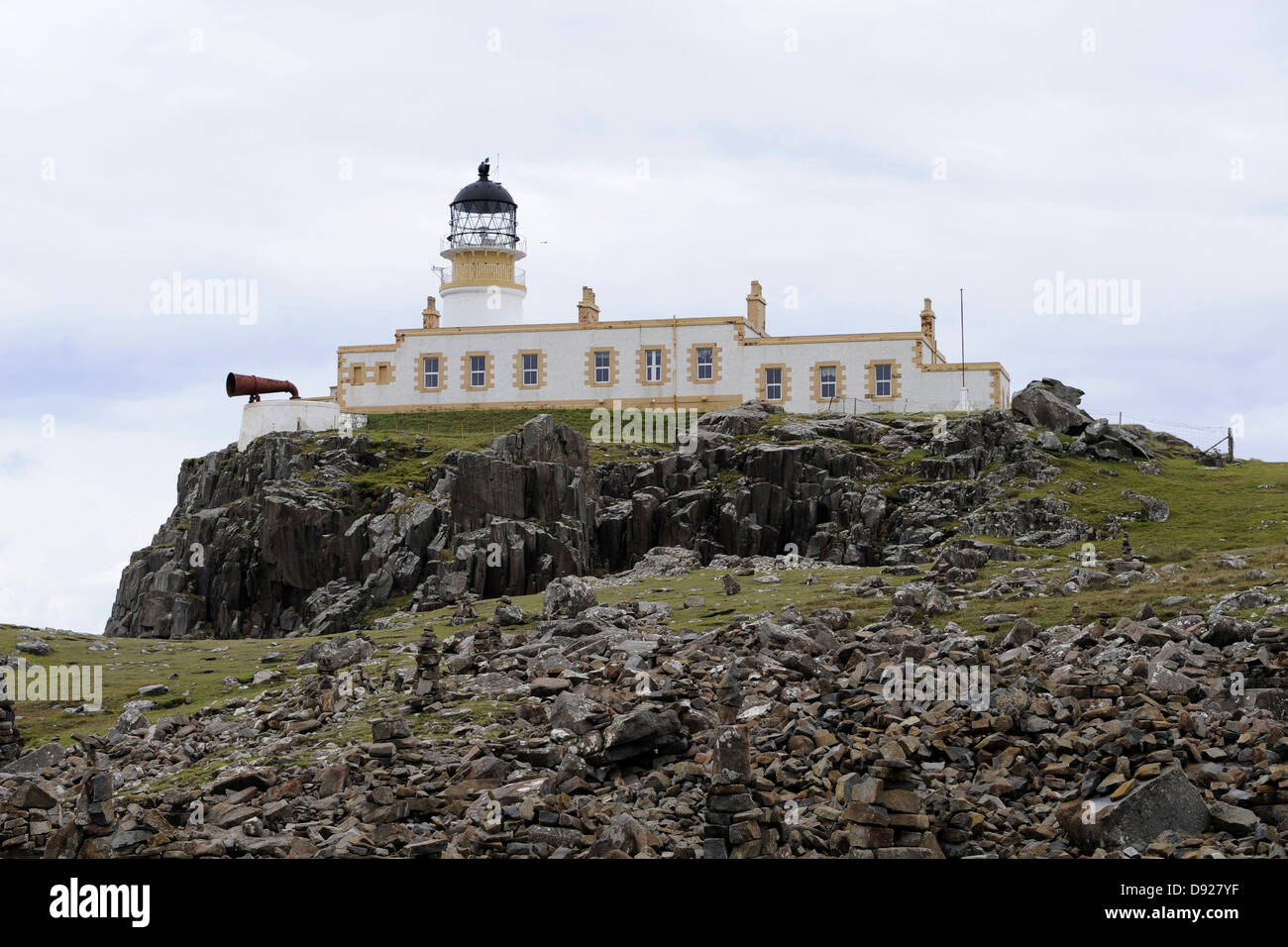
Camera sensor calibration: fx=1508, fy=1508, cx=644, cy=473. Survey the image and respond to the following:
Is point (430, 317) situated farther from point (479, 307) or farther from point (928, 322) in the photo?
point (928, 322)

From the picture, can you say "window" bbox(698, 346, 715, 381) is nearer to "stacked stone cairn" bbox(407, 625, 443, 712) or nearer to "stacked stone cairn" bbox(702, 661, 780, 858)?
"stacked stone cairn" bbox(407, 625, 443, 712)

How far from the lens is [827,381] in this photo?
8688 cm

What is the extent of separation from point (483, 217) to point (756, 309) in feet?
74.5

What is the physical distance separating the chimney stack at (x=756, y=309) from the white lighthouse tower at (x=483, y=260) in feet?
51.5

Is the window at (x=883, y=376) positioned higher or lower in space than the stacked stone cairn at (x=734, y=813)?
higher

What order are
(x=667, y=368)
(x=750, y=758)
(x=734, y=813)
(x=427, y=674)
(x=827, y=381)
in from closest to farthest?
(x=734, y=813) < (x=750, y=758) < (x=427, y=674) < (x=827, y=381) < (x=667, y=368)

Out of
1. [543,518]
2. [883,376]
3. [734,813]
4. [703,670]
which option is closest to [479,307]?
[883,376]

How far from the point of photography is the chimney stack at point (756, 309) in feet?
301

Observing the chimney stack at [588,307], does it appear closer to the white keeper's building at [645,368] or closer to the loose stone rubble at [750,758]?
the white keeper's building at [645,368]

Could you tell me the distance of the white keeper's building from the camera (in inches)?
3403

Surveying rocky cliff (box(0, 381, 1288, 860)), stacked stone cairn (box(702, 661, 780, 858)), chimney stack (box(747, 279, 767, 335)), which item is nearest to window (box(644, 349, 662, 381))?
chimney stack (box(747, 279, 767, 335))

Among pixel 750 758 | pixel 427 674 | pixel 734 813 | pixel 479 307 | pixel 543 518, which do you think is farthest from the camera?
pixel 479 307

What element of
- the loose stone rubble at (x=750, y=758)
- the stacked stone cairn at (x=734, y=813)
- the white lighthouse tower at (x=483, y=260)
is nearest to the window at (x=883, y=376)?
the white lighthouse tower at (x=483, y=260)
